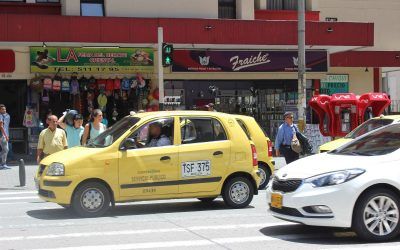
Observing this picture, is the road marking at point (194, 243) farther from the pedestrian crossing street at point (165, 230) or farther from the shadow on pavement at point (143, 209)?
the shadow on pavement at point (143, 209)

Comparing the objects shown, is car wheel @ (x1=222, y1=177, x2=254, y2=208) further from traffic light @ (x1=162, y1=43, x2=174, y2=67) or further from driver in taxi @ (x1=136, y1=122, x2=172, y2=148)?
traffic light @ (x1=162, y1=43, x2=174, y2=67)

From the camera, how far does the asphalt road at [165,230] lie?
7887mm

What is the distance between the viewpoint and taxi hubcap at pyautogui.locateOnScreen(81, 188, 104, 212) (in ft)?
32.8

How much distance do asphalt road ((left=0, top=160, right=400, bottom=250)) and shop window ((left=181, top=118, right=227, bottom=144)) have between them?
1281mm

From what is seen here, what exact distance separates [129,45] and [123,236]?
14030 mm

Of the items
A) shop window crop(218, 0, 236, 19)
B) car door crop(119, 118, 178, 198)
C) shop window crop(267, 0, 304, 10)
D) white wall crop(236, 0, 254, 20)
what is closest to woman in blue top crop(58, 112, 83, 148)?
car door crop(119, 118, 178, 198)

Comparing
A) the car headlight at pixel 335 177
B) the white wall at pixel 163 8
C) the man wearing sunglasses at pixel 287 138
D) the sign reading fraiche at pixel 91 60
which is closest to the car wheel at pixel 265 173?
the man wearing sunglasses at pixel 287 138

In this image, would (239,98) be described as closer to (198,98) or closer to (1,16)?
(198,98)

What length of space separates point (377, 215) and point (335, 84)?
2255cm

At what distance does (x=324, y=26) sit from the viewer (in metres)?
23.0

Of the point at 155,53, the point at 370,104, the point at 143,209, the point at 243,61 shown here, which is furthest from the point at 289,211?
the point at 243,61

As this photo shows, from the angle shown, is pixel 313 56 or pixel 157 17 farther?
pixel 313 56

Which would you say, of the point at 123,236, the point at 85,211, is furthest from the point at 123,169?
the point at 123,236

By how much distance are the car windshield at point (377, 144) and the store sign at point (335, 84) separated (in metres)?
20.2
